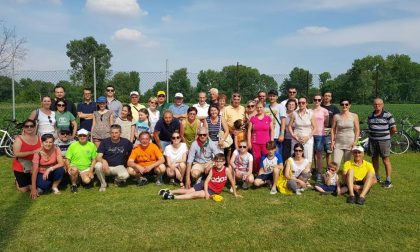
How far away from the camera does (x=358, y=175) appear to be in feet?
20.3

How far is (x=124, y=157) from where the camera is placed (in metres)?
6.92

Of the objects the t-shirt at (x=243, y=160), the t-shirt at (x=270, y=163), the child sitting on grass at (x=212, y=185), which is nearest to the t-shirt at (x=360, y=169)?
the t-shirt at (x=270, y=163)

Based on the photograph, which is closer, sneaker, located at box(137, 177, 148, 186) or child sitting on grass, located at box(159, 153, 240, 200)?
child sitting on grass, located at box(159, 153, 240, 200)

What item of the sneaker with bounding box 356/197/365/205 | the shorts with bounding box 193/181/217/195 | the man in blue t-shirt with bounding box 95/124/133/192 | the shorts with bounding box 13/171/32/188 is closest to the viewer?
the sneaker with bounding box 356/197/365/205

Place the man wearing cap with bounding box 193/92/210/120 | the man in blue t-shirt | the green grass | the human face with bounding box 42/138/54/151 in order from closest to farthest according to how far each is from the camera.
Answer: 1. the green grass
2. the human face with bounding box 42/138/54/151
3. the man in blue t-shirt
4. the man wearing cap with bounding box 193/92/210/120

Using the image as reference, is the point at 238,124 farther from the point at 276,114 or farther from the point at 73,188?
the point at 73,188

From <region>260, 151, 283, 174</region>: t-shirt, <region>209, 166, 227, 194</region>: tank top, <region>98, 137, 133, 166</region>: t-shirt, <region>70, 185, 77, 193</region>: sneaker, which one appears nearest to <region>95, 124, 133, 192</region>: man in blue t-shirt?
<region>98, 137, 133, 166</region>: t-shirt

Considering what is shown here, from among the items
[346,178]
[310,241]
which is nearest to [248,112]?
[346,178]

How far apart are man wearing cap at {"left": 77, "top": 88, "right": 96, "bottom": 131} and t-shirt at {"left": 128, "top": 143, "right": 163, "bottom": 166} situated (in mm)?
1405

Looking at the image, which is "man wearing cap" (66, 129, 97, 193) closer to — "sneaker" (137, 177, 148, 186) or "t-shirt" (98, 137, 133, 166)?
"t-shirt" (98, 137, 133, 166)

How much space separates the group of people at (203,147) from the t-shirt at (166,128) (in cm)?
2

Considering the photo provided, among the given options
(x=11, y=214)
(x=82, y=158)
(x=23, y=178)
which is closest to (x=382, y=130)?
(x=82, y=158)

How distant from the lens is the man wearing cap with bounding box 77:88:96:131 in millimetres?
7555

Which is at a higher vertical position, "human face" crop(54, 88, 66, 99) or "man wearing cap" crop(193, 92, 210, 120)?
"human face" crop(54, 88, 66, 99)
